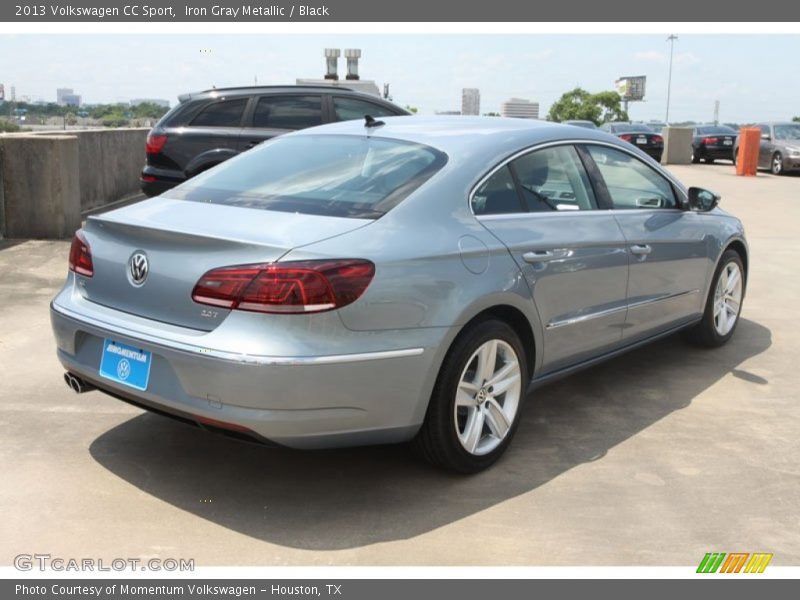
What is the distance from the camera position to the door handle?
4202mm

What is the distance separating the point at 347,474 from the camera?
4094 mm

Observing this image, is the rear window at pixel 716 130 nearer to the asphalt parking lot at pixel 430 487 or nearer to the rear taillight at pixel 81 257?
the asphalt parking lot at pixel 430 487

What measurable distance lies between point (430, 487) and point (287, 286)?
122cm

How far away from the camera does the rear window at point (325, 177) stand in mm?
3854

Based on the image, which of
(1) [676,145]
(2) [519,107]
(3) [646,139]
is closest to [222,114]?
(3) [646,139]

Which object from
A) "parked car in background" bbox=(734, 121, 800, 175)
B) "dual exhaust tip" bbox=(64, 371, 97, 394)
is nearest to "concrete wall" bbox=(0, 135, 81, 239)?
"dual exhaust tip" bbox=(64, 371, 97, 394)

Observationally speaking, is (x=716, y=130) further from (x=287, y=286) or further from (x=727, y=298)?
(x=287, y=286)

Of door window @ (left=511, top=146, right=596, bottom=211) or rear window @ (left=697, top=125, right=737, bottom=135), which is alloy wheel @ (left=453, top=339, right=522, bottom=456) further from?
rear window @ (left=697, top=125, right=737, bottom=135)

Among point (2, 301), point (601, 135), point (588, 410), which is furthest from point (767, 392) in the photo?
point (2, 301)

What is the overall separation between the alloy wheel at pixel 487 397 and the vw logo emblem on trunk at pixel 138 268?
1.40 m

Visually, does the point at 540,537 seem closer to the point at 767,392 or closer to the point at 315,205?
the point at 315,205

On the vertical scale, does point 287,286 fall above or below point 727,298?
above

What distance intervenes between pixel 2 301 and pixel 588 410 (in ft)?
15.5

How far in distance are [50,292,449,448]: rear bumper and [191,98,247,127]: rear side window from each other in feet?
21.8
